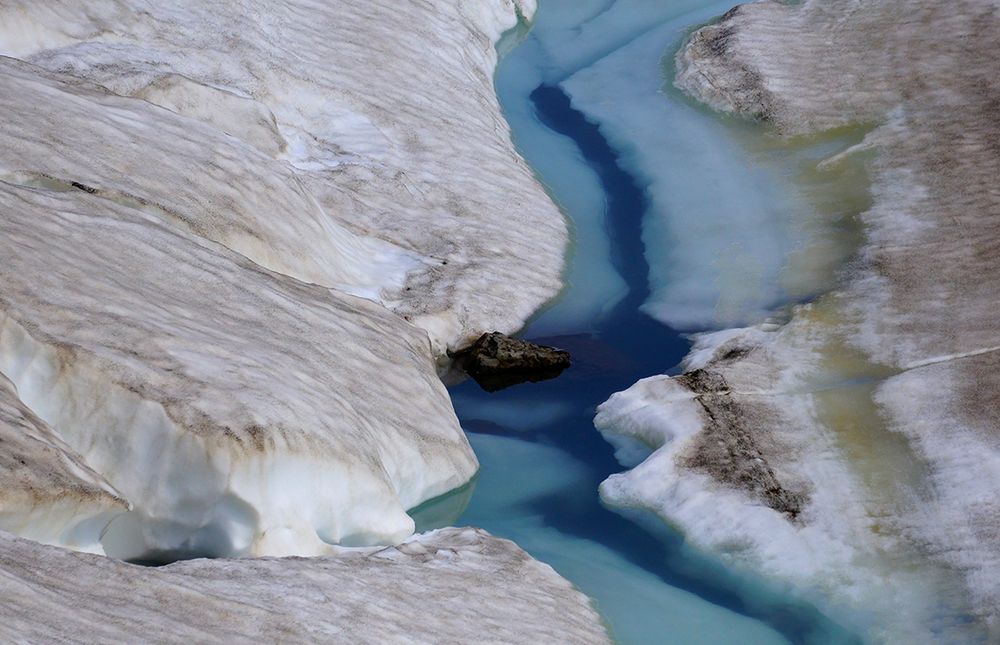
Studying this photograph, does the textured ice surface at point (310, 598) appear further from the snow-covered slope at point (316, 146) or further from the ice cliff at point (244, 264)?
the snow-covered slope at point (316, 146)

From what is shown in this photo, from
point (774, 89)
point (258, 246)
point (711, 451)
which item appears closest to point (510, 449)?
point (711, 451)

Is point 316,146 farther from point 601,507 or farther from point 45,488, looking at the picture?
point 45,488

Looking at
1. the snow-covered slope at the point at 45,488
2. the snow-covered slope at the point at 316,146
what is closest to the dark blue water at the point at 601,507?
the snow-covered slope at the point at 316,146

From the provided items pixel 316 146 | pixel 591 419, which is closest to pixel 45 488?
pixel 591 419

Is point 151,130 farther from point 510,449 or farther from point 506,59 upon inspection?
point 506,59

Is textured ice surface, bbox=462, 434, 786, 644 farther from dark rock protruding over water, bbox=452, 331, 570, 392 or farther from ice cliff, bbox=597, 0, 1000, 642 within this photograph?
dark rock protruding over water, bbox=452, 331, 570, 392

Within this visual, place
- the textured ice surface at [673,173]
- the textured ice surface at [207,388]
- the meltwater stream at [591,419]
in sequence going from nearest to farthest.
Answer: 1. the textured ice surface at [207,388]
2. the meltwater stream at [591,419]
3. the textured ice surface at [673,173]
